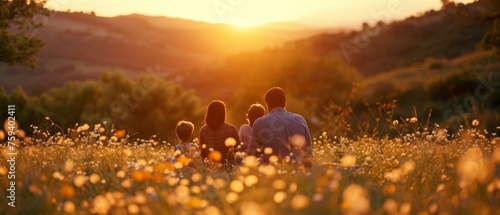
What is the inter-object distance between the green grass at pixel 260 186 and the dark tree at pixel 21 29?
1030 cm

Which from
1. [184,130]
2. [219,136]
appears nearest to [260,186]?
[219,136]

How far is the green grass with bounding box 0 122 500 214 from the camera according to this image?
4621 millimetres

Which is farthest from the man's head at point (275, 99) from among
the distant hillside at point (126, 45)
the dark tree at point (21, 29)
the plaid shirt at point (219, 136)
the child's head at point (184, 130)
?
the distant hillside at point (126, 45)

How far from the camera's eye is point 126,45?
107125 mm

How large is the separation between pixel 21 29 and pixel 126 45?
90.5m

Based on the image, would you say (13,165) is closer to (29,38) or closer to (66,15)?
(29,38)

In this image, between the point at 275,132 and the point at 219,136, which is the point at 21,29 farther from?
the point at 275,132

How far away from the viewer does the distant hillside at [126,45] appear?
92188 millimetres

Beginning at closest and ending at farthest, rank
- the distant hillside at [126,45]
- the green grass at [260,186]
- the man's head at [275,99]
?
the green grass at [260,186] → the man's head at [275,99] → the distant hillside at [126,45]

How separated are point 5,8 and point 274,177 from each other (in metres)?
14.8

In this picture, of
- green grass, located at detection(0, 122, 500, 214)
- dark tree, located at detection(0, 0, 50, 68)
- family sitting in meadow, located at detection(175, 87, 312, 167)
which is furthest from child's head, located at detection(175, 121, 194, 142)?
dark tree, located at detection(0, 0, 50, 68)

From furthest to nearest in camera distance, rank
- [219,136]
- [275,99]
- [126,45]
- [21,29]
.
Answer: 1. [126,45]
2. [21,29]
3. [219,136]
4. [275,99]

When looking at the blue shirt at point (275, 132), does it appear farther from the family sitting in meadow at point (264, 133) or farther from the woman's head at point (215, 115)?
the woman's head at point (215, 115)

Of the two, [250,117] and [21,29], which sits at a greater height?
[21,29]
